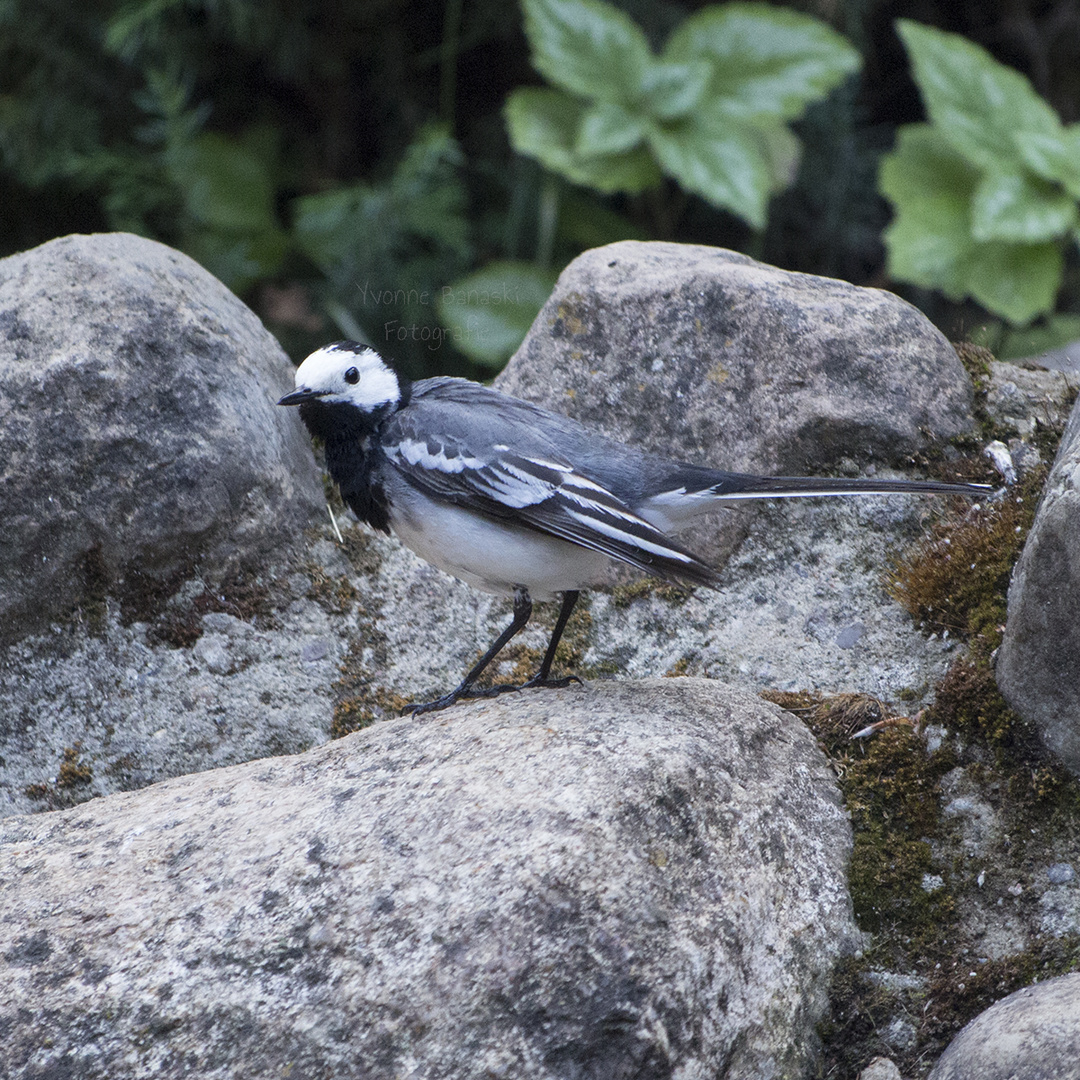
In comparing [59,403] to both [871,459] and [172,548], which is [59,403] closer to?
[172,548]

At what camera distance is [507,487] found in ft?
11.9

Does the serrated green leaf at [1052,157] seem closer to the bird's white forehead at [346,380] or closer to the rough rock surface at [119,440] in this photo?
the bird's white forehead at [346,380]

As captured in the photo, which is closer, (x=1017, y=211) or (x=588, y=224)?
(x=1017, y=211)

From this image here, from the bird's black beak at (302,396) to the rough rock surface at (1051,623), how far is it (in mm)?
2280

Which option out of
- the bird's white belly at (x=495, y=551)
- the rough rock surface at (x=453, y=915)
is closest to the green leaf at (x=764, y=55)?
the bird's white belly at (x=495, y=551)

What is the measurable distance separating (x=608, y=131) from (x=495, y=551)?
12.3 ft

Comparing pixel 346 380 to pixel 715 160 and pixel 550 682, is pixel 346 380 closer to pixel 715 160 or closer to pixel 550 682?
pixel 550 682

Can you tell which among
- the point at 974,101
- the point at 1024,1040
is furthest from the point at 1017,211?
the point at 1024,1040

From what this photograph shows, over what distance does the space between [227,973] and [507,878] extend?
2.17 ft

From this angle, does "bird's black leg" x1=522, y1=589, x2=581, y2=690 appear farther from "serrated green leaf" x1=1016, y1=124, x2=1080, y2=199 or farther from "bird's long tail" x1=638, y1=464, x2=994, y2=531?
"serrated green leaf" x1=1016, y1=124, x2=1080, y2=199

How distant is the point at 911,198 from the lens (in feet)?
22.5

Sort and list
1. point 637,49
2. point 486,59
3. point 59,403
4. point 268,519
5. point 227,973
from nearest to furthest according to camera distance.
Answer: point 227,973
point 59,403
point 268,519
point 637,49
point 486,59

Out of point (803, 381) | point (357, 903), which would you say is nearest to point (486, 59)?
point (803, 381)

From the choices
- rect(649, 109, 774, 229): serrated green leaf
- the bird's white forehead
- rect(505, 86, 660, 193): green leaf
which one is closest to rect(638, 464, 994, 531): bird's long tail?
the bird's white forehead
